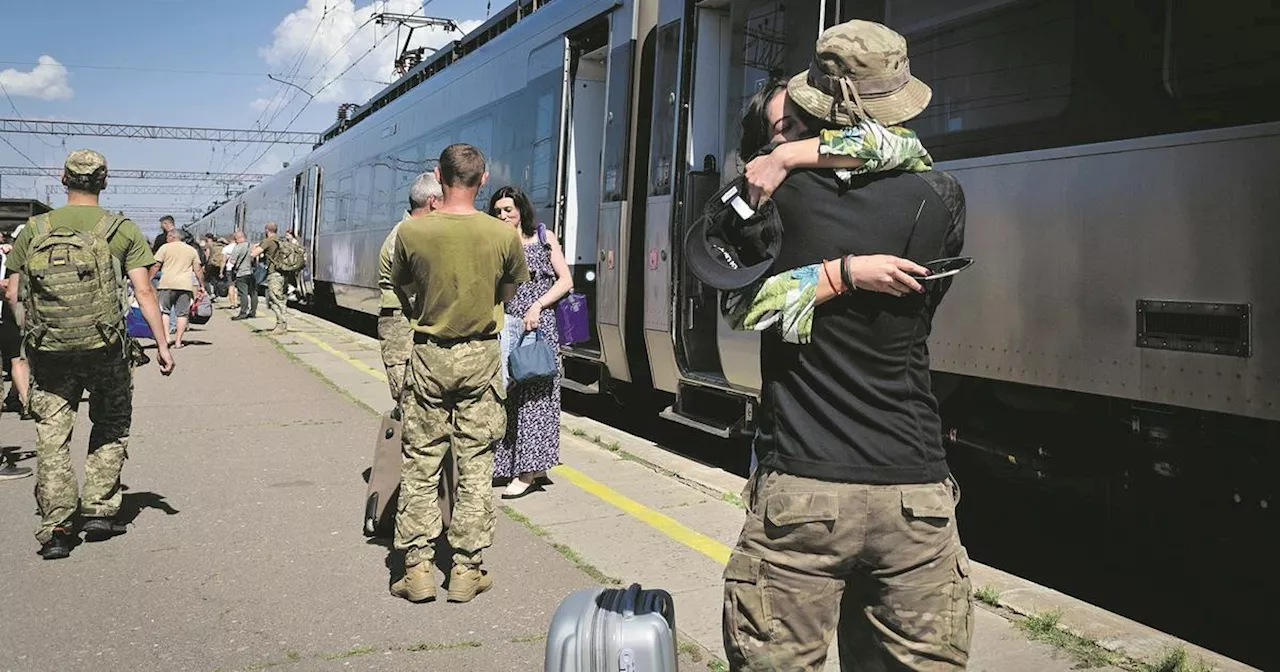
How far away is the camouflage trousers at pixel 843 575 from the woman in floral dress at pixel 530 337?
3968 millimetres

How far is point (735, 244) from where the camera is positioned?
86.7 inches

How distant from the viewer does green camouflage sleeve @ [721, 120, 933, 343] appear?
6.89 ft

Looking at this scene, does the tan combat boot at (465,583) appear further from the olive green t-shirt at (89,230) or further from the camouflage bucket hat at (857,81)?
the camouflage bucket hat at (857,81)

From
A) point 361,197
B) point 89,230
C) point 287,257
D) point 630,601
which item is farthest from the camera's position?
point 287,257

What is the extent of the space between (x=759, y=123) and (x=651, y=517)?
3.85 m

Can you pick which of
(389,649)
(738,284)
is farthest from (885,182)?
(389,649)

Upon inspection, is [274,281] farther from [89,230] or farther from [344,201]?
[89,230]

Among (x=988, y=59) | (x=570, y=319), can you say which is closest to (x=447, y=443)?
(x=570, y=319)

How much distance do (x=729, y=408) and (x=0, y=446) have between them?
5159 millimetres

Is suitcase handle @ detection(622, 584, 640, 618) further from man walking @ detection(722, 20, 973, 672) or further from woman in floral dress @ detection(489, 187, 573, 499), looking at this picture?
woman in floral dress @ detection(489, 187, 573, 499)

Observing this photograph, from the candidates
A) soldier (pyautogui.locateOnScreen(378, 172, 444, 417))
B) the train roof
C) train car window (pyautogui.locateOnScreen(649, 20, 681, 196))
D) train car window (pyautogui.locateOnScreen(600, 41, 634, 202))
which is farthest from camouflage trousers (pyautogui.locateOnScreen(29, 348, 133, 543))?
the train roof

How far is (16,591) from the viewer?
4676mm

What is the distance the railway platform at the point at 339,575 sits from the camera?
13.0 feet

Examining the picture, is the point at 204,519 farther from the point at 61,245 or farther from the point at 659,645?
the point at 659,645
